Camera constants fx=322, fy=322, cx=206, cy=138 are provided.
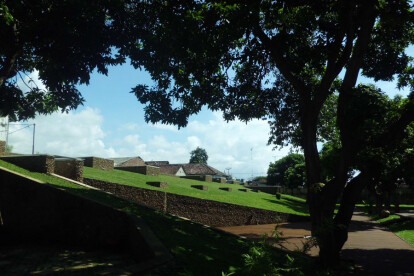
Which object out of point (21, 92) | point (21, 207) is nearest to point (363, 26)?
point (21, 92)

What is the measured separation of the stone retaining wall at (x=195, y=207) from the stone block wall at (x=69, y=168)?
0.84 metres

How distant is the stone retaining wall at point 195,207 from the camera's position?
1698 cm

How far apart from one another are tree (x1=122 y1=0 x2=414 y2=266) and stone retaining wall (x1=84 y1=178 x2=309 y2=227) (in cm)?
620

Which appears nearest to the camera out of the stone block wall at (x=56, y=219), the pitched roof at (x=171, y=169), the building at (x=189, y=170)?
the stone block wall at (x=56, y=219)

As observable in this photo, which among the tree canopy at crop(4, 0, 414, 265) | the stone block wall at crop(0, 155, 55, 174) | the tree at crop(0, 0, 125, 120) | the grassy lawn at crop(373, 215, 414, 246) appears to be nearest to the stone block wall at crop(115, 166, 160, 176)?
the stone block wall at crop(0, 155, 55, 174)

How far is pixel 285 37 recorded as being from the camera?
33.7 feet

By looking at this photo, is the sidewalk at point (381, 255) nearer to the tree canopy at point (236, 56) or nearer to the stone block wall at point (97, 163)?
the tree canopy at point (236, 56)

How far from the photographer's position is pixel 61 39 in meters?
9.87

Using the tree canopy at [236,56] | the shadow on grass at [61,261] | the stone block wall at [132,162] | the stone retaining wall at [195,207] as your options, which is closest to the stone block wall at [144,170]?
the stone retaining wall at [195,207]

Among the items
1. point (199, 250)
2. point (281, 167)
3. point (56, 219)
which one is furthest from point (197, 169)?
point (199, 250)

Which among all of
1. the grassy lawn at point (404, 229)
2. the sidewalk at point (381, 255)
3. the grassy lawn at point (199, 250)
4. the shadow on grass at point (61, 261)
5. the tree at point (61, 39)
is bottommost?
the grassy lawn at point (404, 229)

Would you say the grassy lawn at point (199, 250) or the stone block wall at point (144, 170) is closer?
the grassy lawn at point (199, 250)

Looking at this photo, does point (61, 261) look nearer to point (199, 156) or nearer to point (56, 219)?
point (56, 219)

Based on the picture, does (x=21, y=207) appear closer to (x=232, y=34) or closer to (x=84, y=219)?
(x=84, y=219)
